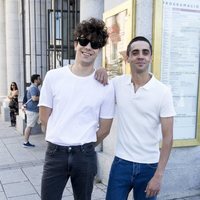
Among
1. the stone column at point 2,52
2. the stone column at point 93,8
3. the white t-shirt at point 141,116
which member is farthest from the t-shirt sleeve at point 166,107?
the stone column at point 2,52

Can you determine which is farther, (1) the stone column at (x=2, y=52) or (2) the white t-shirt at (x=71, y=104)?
(1) the stone column at (x=2, y=52)

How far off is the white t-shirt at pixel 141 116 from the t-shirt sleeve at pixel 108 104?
0.17ft

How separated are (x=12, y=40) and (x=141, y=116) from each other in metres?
10.3

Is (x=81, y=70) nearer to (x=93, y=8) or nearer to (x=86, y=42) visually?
(x=86, y=42)

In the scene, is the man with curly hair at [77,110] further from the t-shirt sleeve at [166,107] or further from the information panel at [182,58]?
the information panel at [182,58]

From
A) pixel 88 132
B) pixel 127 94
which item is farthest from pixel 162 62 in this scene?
pixel 88 132

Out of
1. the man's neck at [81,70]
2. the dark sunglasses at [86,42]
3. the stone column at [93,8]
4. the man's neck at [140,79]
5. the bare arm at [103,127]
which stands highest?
the stone column at [93,8]

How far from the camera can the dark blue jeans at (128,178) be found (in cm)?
243

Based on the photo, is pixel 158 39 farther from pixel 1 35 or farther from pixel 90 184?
pixel 1 35

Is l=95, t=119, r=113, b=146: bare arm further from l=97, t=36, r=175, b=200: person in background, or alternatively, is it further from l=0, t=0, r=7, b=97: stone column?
l=0, t=0, r=7, b=97: stone column

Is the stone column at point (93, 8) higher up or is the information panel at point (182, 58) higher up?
the stone column at point (93, 8)

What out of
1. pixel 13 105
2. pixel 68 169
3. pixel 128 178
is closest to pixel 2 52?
pixel 13 105

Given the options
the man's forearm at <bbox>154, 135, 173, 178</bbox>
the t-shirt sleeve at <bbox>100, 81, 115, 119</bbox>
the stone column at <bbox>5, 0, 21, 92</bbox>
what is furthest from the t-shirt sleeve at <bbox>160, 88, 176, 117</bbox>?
the stone column at <bbox>5, 0, 21, 92</bbox>

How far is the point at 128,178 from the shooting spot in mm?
2455
